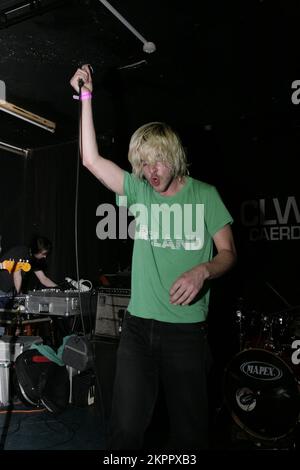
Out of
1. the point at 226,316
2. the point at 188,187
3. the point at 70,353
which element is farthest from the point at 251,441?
the point at 188,187

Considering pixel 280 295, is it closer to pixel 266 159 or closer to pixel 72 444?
pixel 266 159

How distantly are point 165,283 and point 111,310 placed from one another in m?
2.18

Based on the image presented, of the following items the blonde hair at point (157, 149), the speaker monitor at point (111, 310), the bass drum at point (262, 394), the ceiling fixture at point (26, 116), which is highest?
the ceiling fixture at point (26, 116)

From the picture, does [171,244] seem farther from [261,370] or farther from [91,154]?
[261,370]

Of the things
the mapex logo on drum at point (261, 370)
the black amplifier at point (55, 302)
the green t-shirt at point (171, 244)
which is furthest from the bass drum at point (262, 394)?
the green t-shirt at point (171, 244)

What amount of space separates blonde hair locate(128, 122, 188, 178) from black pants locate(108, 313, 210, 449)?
67 cm

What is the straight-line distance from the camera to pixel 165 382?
157 cm

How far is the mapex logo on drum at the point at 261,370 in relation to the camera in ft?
10.3

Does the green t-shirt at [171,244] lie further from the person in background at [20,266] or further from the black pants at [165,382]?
the person in background at [20,266]

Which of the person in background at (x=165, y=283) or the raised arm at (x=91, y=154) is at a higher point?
the raised arm at (x=91, y=154)

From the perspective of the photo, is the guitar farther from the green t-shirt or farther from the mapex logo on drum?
the green t-shirt

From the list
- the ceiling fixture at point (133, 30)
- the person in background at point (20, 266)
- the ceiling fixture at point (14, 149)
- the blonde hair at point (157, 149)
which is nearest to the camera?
the blonde hair at point (157, 149)

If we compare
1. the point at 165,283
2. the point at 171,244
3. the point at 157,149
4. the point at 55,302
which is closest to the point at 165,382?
the point at 165,283

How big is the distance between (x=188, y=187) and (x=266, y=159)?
3.20 metres
